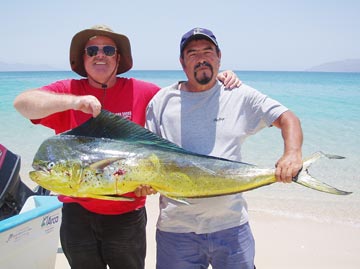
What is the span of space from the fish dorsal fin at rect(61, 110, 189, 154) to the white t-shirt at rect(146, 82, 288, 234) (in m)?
0.35

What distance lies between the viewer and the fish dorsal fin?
197 cm

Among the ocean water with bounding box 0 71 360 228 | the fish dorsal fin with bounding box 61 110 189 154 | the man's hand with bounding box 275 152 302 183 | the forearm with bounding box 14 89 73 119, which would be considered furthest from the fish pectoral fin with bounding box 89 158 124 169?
the ocean water with bounding box 0 71 360 228

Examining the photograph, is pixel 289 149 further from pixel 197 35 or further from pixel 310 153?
pixel 310 153

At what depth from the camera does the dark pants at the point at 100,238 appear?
2492 millimetres

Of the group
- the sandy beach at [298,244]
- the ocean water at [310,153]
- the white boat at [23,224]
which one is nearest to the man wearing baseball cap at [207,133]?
the white boat at [23,224]

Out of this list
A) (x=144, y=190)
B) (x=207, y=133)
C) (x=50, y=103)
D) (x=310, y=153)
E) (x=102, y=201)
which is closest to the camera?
(x=144, y=190)

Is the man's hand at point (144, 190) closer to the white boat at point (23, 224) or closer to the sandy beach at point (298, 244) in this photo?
the white boat at point (23, 224)

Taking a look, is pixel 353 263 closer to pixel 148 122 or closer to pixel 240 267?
pixel 240 267

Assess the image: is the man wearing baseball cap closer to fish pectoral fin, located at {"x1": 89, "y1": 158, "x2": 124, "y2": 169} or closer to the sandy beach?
fish pectoral fin, located at {"x1": 89, "y1": 158, "x2": 124, "y2": 169}

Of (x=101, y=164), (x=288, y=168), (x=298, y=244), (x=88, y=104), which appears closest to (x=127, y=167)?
(x=101, y=164)

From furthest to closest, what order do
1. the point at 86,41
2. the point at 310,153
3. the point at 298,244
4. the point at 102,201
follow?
the point at 310,153 < the point at 298,244 < the point at 86,41 < the point at 102,201

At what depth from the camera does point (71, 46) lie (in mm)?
2525

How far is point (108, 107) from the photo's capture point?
2480 mm

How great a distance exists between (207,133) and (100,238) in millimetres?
1012
